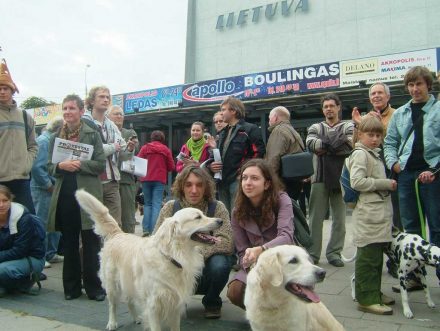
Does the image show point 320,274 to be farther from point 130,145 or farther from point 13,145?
point 13,145

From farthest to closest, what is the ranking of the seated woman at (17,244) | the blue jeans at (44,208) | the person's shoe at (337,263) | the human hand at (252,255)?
1. the blue jeans at (44,208)
2. the person's shoe at (337,263)
3. the seated woman at (17,244)
4. the human hand at (252,255)

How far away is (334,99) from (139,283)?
11.7ft

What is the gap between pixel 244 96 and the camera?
51.6 feet

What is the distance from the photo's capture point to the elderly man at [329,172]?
17.8ft

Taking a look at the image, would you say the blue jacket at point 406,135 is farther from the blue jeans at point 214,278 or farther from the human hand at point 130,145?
the human hand at point 130,145

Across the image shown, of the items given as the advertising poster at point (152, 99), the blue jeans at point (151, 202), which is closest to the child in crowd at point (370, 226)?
the blue jeans at point (151, 202)

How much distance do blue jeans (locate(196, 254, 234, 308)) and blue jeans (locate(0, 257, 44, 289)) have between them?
209 centimetres

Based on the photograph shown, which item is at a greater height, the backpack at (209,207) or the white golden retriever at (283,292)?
the backpack at (209,207)

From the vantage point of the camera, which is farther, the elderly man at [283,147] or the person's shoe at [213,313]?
the elderly man at [283,147]

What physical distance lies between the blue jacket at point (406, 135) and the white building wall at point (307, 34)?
1887 centimetres

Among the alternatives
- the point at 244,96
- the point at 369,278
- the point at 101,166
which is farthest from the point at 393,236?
the point at 244,96

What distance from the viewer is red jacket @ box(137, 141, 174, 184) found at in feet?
26.1

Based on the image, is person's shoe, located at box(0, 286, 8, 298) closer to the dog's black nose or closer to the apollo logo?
the dog's black nose

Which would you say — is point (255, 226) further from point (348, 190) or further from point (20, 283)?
point (20, 283)
